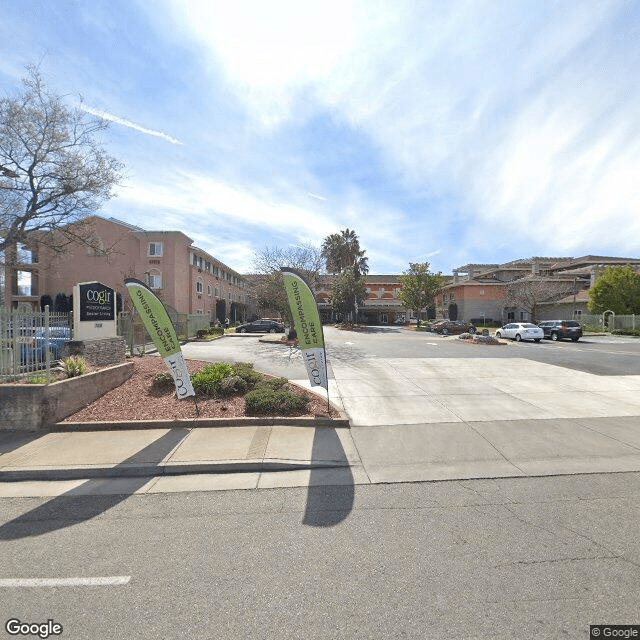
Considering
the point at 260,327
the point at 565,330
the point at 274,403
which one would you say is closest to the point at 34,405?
the point at 274,403

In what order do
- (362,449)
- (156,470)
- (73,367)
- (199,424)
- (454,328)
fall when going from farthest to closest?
(454,328) < (73,367) < (199,424) < (362,449) < (156,470)

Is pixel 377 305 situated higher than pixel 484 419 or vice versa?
pixel 377 305

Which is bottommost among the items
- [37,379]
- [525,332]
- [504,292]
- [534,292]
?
[37,379]

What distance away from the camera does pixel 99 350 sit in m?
9.38

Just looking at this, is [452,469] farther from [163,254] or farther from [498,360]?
[163,254]

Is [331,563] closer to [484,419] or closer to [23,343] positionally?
[484,419]

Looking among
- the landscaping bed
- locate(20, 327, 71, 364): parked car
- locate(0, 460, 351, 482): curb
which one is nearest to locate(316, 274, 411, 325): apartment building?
the landscaping bed

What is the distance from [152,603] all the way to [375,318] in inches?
2477

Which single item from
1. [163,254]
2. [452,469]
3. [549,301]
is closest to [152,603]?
[452,469]

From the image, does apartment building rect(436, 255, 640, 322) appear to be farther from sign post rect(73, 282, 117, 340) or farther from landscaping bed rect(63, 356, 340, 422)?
sign post rect(73, 282, 117, 340)

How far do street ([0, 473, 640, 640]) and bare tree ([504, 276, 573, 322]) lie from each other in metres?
41.5

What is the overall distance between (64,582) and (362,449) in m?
4.01

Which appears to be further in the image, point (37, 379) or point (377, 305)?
point (377, 305)

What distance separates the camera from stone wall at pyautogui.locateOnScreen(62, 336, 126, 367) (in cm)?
877
